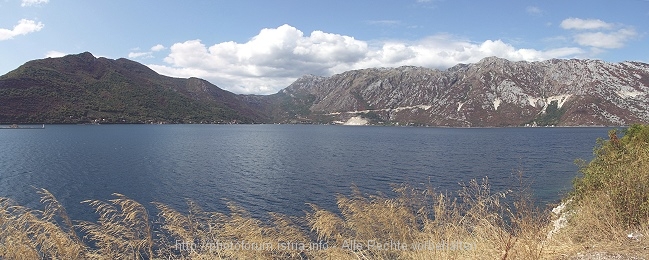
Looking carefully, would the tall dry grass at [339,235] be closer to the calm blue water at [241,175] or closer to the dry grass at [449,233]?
the dry grass at [449,233]

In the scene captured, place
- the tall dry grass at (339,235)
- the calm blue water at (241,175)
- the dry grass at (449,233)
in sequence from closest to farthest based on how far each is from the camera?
the dry grass at (449,233) → the tall dry grass at (339,235) → the calm blue water at (241,175)

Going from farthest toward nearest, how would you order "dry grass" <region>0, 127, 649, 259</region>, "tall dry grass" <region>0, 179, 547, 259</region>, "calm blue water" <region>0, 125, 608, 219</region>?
1. "calm blue water" <region>0, 125, 608, 219</region>
2. "tall dry grass" <region>0, 179, 547, 259</region>
3. "dry grass" <region>0, 127, 649, 259</region>

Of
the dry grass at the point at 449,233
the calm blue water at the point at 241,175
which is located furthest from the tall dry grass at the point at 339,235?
the calm blue water at the point at 241,175

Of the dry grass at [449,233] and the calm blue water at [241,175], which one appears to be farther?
the calm blue water at [241,175]

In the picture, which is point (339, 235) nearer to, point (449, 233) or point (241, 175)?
point (449, 233)

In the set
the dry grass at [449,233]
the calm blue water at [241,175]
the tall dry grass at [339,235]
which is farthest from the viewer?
the calm blue water at [241,175]

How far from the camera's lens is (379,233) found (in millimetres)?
12109

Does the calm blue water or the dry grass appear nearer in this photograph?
the dry grass

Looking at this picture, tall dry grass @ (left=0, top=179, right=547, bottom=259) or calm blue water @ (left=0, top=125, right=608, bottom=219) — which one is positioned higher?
tall dry grass @ (left=0, top=179, right=547, bottom=259)

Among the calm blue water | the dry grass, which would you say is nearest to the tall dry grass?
the dry grass

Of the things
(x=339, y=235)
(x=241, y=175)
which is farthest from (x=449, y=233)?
(x=241, y=175)

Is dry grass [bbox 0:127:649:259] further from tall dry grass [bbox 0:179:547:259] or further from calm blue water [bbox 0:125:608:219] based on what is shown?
calm blue water [bbox 0:125:608:219]

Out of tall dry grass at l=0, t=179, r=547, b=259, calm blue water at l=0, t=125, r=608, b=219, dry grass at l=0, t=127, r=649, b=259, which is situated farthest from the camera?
calm blue water at l=0, t=125, r=608, b=219

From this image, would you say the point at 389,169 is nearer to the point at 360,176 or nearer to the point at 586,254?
the point at 360,176
